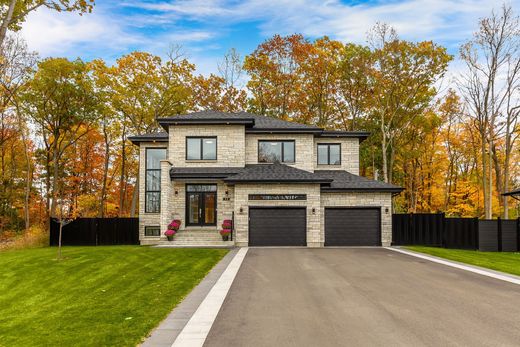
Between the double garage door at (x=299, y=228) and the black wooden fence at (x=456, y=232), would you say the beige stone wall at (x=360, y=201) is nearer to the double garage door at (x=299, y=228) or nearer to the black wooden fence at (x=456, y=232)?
the double garage door at (x=299, y=228)

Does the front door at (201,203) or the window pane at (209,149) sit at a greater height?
the window pane at (209,149)

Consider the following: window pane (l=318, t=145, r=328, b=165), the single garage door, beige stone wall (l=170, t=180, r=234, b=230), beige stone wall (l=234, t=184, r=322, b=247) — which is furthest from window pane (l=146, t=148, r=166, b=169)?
the single garage door

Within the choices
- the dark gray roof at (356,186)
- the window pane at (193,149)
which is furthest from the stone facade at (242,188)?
the dark gray roof at (356,186)

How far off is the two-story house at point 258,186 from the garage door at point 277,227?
5cm

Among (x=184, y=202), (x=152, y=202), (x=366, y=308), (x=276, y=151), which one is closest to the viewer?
(x=366, y=308)

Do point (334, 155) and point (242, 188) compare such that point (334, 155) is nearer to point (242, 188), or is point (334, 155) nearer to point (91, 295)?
point (242, 188)

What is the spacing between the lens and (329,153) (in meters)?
24.3

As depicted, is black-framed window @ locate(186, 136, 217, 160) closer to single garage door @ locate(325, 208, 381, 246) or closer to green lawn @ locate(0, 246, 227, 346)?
single garage door @ locate(325, 208, 381, 246)

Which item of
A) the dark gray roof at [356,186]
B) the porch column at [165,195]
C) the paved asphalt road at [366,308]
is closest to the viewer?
the paved asphalt road at [366,308]

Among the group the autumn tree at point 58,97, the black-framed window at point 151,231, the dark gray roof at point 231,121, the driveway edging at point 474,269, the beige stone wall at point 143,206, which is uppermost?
the autumn tree at point 58,97

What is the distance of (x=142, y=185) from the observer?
23.6 m

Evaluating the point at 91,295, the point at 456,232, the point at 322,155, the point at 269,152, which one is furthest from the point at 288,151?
the point at 91,295

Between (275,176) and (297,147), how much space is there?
393cm

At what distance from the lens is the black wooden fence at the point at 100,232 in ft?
74.1
